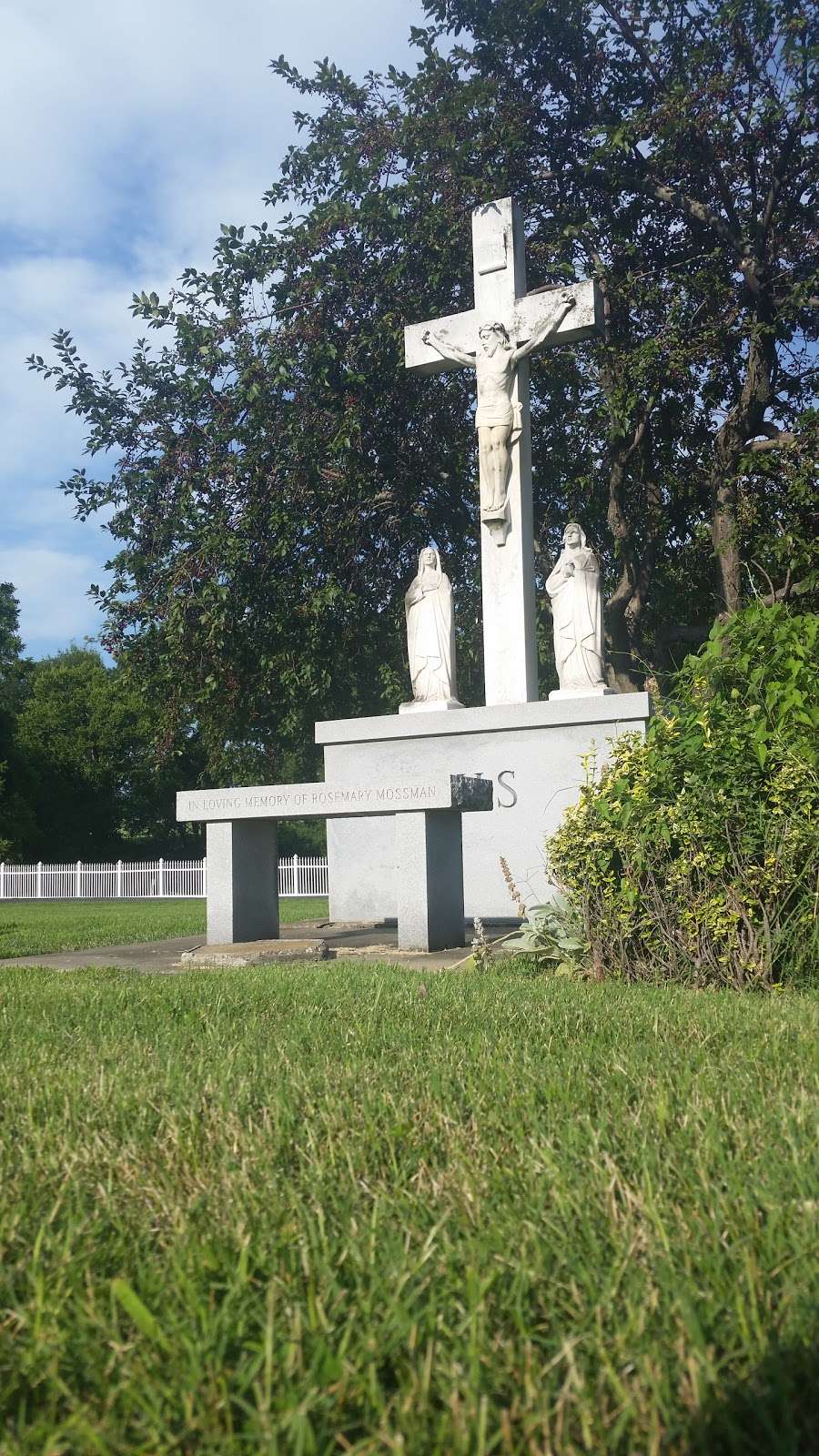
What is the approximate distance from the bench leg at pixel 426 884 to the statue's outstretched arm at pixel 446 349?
6.21m

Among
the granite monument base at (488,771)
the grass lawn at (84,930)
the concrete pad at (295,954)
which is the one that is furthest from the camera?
the granite monument base at (488,771)

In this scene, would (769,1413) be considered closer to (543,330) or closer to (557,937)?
(557,937)

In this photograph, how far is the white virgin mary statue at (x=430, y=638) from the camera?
1211 centimetres

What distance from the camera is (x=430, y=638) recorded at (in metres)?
12.2

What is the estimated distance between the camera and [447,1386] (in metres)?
1.42

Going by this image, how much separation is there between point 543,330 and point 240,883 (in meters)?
6.66

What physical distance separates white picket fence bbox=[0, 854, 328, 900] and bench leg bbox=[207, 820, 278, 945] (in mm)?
22650

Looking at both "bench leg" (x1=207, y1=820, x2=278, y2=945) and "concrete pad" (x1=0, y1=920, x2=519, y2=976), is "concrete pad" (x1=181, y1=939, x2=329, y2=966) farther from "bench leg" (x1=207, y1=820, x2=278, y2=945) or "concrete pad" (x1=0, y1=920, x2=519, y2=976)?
"bench leg" (x1=207, y1=820, x2=278, y2=945)

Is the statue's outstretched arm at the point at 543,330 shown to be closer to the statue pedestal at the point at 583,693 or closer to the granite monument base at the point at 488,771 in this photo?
the statue pedestal at the point at 583,693

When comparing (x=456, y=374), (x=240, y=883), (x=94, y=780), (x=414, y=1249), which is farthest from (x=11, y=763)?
(x=414, y=1249)

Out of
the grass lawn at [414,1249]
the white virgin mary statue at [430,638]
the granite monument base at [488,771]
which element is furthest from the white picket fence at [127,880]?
the grass lawn at [414,1249]

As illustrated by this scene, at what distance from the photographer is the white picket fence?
31406mm

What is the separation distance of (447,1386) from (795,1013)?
2.87 m

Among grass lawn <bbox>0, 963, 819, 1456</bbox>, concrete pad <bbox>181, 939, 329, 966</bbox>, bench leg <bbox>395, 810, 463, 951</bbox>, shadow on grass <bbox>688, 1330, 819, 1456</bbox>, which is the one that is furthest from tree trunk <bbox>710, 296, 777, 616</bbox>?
shadow on grass <bbox>688, 1330, 819, 1456</bbox>
